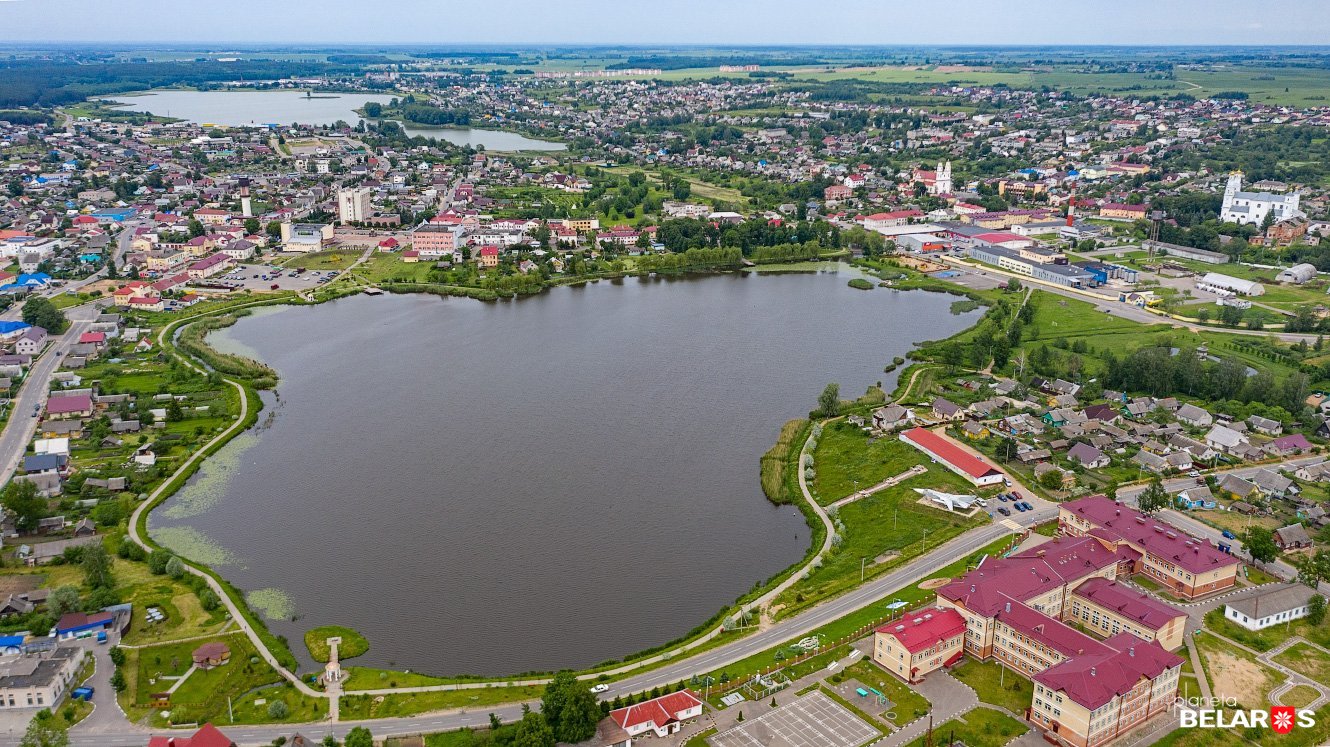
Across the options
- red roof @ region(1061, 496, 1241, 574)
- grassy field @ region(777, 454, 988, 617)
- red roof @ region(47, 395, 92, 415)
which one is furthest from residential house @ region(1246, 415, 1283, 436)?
red roof @ region(47, 395, 92, 415)

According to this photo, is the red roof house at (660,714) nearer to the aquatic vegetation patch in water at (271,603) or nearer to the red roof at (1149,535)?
the aquatic vegetation patch in water at (271,603)

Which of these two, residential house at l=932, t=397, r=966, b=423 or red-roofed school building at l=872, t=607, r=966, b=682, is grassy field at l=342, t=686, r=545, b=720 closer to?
red-roofed school building at l=872, t=607, r=966, b=682

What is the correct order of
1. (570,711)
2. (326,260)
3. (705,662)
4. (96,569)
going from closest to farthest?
(570,711) < (705,662) < (96,569) < (326,260)

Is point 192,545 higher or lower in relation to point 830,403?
lower

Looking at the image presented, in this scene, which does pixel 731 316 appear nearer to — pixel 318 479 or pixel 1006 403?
pixel 1006 403

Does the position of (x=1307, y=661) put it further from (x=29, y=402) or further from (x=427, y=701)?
(x=29, y=402)

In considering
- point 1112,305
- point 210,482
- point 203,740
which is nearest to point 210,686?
point 203,740
